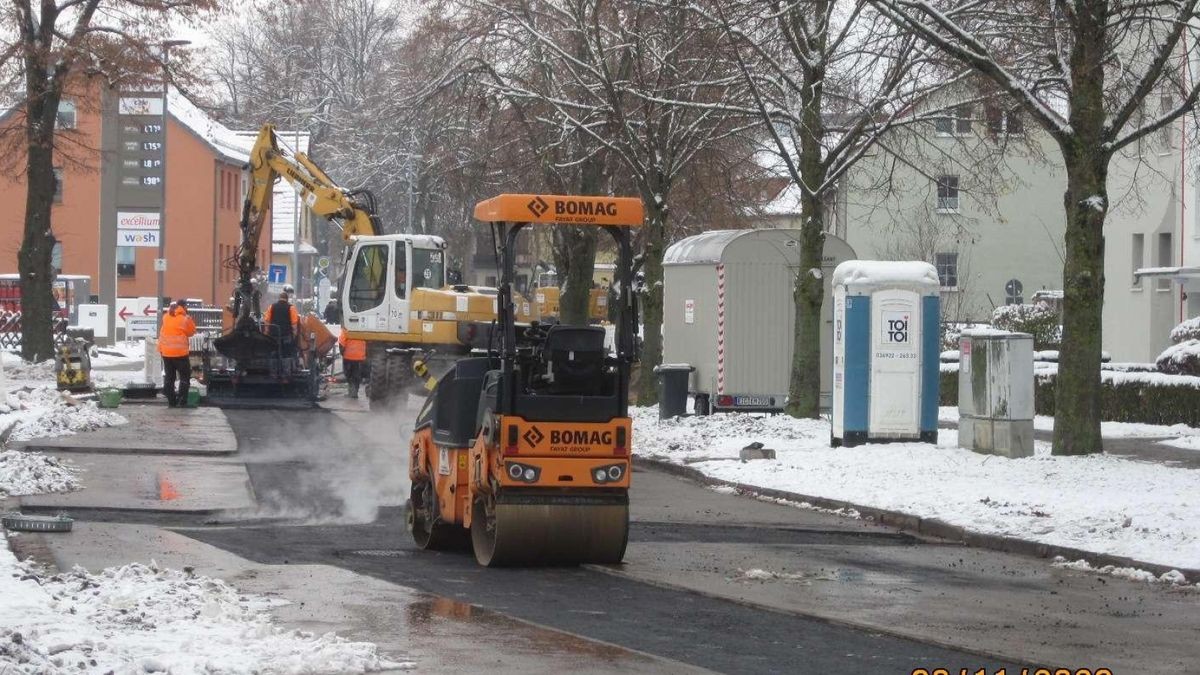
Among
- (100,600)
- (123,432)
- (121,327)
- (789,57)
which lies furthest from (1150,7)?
(121,327)

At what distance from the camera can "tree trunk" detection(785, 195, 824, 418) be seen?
2712 cm

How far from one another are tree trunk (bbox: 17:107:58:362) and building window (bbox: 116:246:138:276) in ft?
127

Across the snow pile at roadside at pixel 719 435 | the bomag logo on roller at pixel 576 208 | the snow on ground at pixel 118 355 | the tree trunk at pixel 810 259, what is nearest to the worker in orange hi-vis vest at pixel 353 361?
the snow pile at roadside at pixel 719 435

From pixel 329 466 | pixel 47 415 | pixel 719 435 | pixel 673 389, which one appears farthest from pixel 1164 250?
pixel 47 415

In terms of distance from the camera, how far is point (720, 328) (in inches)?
1184

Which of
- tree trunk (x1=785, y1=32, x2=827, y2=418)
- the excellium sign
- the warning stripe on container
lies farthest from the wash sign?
tree trunk (x1=785, y1=32, x2=827, y2=418)

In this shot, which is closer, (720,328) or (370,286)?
(720,328)

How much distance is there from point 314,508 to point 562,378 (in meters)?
5.40

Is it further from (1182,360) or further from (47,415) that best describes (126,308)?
(1182,360)

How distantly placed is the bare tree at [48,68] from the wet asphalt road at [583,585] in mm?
18395

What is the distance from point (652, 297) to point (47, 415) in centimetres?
1282

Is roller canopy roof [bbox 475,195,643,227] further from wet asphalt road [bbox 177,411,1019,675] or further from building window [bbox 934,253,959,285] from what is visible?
building window [bbox 934,253,959,285]

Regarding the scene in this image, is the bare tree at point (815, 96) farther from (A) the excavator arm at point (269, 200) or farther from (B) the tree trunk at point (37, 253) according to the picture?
(B) the tree trunk at point (37, 253)

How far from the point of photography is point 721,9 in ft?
80.0
